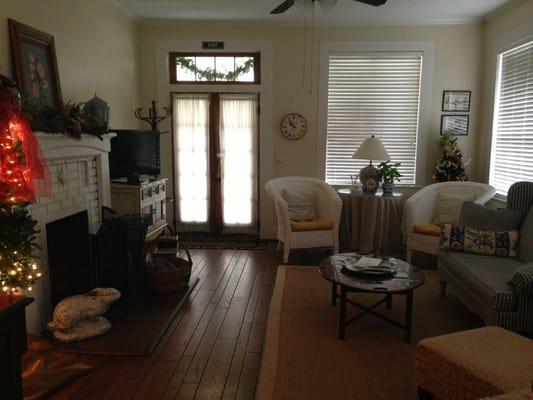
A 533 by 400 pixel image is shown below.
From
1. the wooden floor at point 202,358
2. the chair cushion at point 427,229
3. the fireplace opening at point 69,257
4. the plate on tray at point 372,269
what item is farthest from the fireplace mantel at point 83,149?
the chair cushion at point 427,229

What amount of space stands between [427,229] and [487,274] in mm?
1516

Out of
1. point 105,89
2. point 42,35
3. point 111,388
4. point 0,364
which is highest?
point 42,35

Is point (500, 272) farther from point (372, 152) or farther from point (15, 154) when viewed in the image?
point (15, 154)

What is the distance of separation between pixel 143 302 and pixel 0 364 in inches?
81.5

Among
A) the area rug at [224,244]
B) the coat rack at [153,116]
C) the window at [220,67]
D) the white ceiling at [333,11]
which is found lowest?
the area rug at [224,244]

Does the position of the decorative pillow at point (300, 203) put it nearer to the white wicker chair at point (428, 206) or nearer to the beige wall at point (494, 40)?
the white wicker chair at point (428, 206)

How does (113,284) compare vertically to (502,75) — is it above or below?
below

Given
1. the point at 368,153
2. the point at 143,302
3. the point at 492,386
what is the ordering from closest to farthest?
1. the point at 492,386
2. the point at 143,302
3. the point at 368,153

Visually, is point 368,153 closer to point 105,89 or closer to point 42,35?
point 105,89

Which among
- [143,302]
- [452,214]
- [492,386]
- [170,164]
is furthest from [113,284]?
[452,214]

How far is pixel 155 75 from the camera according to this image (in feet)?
18.6

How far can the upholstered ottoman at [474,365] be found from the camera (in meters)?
1.87

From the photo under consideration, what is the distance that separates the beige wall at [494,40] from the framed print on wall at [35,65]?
14.8 ft

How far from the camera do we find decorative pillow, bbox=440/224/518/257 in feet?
11.6
